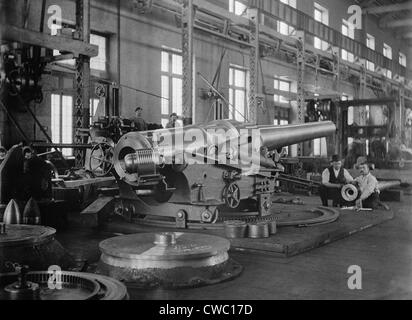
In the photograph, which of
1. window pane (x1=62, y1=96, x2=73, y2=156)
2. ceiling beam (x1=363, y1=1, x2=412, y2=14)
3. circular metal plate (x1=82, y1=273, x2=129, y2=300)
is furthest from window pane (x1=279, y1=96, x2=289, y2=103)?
circular metal plate (x1=82, y1=273, x2=129, y2=300)

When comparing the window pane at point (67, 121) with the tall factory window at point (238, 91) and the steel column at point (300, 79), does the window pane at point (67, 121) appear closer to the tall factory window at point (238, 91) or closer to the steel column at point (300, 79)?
the tall factory window at point (238, 91)

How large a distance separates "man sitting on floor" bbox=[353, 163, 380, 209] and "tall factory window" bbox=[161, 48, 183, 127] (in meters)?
7.66

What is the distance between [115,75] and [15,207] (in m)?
8.49

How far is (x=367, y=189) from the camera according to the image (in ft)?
20.9

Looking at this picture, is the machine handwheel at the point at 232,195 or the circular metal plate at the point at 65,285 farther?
the machine handwheel at the point at 232,195

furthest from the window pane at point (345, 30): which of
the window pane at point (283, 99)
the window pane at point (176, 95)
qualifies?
the window pane at point (176, 95)

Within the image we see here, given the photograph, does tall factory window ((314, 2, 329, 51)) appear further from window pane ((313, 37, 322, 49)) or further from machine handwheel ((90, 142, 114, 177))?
machine handwheel ((90, 142, 114, 177))

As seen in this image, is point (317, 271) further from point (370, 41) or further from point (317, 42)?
point (370, 41)

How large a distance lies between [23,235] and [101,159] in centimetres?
216

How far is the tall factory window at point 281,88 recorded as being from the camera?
1895 cm

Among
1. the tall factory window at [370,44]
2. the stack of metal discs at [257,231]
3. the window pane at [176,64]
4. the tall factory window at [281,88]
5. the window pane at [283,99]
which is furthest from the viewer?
the tall factory window at [370,44]

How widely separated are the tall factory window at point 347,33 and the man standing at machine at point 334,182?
16922 mm

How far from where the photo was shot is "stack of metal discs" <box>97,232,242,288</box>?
9.46 ft

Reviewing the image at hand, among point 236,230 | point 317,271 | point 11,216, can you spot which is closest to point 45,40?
point 11,216
